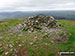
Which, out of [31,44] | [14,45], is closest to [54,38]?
[31,44]

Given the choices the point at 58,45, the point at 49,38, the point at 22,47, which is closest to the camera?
the point at 22,47

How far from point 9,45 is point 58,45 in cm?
2310

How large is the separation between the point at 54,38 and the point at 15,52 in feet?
74.1

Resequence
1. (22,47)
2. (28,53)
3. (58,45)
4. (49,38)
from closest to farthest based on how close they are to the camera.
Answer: (28,53) → (22,47) → (58,45) → (49,38)

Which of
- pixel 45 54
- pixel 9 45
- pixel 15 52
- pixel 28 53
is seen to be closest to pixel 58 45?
pixel 45 54

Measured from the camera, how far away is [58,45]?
41500 mm

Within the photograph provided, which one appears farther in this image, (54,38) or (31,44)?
(54,38)

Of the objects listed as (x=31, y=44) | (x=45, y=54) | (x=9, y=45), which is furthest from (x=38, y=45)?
(x=9, y=45)

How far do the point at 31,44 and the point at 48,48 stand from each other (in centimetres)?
814

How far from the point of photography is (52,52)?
1422 inches

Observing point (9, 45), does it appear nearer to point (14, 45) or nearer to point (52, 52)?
point (14, 45)

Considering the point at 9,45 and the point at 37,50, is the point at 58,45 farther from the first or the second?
the point at 9,45

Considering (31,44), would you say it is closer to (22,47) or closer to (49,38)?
(22,47)

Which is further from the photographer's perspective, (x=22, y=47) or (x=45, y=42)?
(x=45, y=42)
